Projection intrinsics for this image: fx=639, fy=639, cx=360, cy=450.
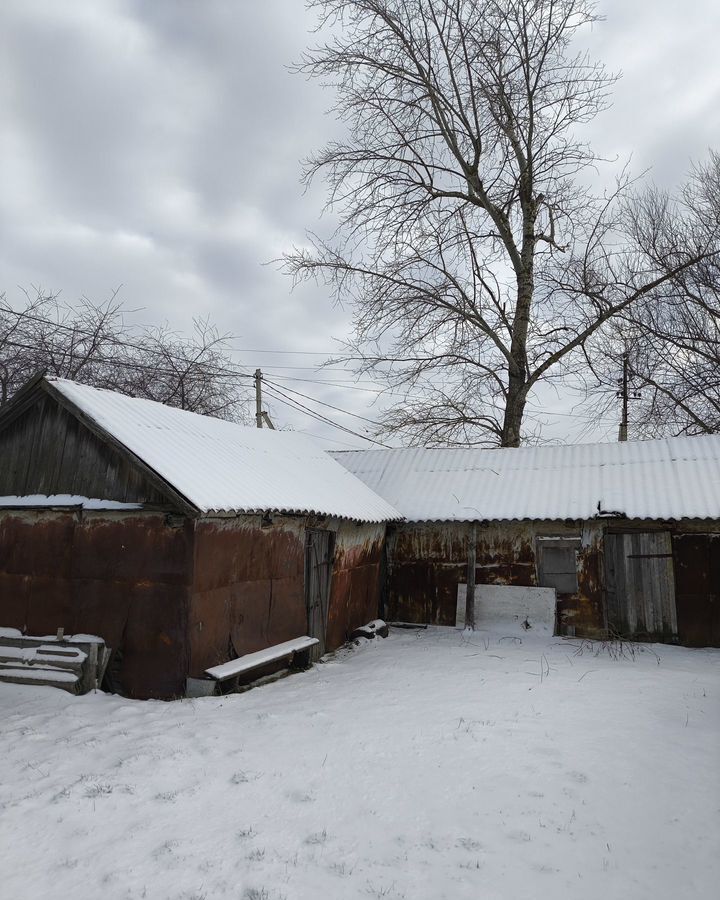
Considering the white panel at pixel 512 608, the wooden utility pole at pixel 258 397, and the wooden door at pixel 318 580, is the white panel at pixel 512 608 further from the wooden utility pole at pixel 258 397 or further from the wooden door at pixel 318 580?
the wooden utility pole at pixel 258 397

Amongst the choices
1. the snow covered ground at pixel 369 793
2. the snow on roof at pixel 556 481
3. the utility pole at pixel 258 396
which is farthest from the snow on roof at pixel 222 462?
the utility pole at pixel 258 396

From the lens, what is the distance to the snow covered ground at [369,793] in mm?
4082

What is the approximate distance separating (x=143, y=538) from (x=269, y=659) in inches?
95.9

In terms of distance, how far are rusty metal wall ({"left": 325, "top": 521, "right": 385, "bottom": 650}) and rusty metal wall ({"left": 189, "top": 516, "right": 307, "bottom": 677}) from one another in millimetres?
1257

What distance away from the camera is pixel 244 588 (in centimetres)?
932

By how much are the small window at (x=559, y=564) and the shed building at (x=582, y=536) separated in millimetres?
20

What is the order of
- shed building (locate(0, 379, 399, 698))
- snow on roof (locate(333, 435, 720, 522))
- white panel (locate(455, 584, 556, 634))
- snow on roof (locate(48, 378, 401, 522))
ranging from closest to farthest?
shed building (locate(0, 379, 399, 698)) < snow on roof (locate(48, 378, 401, 522)) < snow on roof (locate(333, 435, 720, 522)) < white panel (locate(455, 584, 556, 634))

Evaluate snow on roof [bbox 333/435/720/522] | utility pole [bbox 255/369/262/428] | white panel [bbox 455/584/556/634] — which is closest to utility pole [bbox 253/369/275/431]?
utility pole [bbox 255/369/262/428]

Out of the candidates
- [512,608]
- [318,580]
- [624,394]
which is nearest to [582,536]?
[512,608]

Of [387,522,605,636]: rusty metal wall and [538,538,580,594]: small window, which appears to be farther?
[538,538,580,594]: small window

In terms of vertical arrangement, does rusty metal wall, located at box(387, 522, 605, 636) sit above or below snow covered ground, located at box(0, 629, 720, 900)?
above

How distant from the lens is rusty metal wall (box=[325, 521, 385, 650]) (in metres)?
11.9

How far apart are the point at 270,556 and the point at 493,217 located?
16.4m

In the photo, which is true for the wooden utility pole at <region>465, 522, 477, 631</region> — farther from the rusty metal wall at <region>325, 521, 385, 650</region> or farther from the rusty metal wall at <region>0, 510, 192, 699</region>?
the rusty metal wall at <region>0, 510, 192, 699</region>
